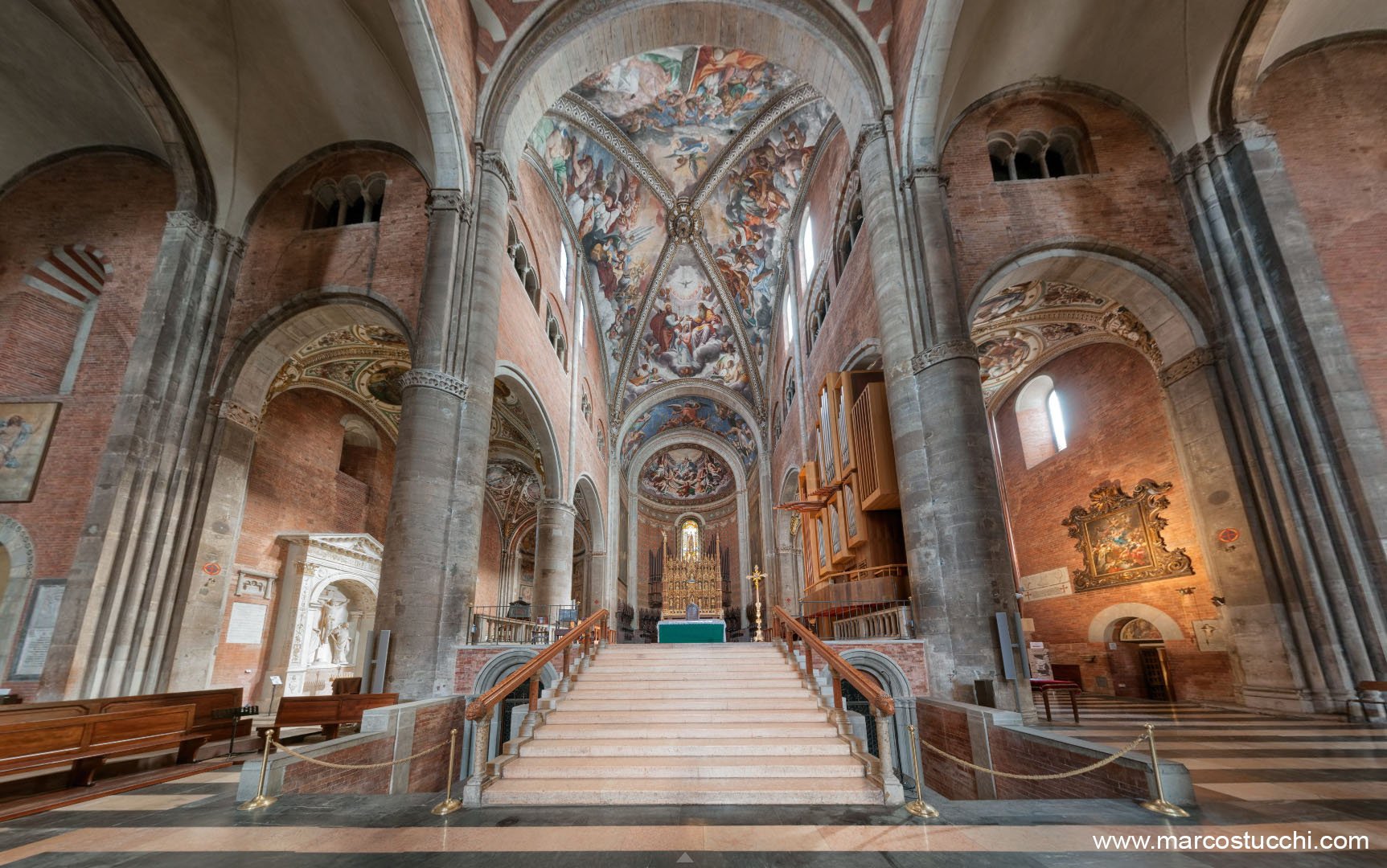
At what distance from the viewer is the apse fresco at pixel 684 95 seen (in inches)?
622

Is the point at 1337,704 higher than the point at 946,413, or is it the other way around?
the point at 946,413

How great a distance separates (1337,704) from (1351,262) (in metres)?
6.41

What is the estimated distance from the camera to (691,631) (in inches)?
576

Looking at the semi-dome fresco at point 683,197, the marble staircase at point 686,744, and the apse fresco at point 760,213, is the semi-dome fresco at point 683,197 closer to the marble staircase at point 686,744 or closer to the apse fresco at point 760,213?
the apse fresco at point 760,213

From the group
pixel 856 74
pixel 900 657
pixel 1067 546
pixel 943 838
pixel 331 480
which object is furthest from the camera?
pixel 331 480

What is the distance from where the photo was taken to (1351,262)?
351 inches

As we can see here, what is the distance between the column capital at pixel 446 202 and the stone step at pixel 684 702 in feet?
28.7

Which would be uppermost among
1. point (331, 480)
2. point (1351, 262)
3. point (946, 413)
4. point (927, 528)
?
point (1351, 262)

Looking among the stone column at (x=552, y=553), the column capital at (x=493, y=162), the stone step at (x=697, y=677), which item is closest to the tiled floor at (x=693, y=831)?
the stone step at (x=697, y=677)

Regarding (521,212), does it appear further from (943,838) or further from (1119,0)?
(943,838)

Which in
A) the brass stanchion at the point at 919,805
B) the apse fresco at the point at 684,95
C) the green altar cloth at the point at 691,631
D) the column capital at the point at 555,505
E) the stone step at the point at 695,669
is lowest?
the brass stanchion at the point at 919,805

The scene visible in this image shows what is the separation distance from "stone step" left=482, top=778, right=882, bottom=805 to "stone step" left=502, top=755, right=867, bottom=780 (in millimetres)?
173

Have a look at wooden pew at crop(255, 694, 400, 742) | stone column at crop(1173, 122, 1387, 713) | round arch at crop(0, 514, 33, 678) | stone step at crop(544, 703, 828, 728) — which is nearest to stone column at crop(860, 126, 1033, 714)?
stone step at crop(544, 703, 828, 728)

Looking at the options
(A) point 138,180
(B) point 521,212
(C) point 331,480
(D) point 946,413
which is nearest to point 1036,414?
(D) point 946,413
